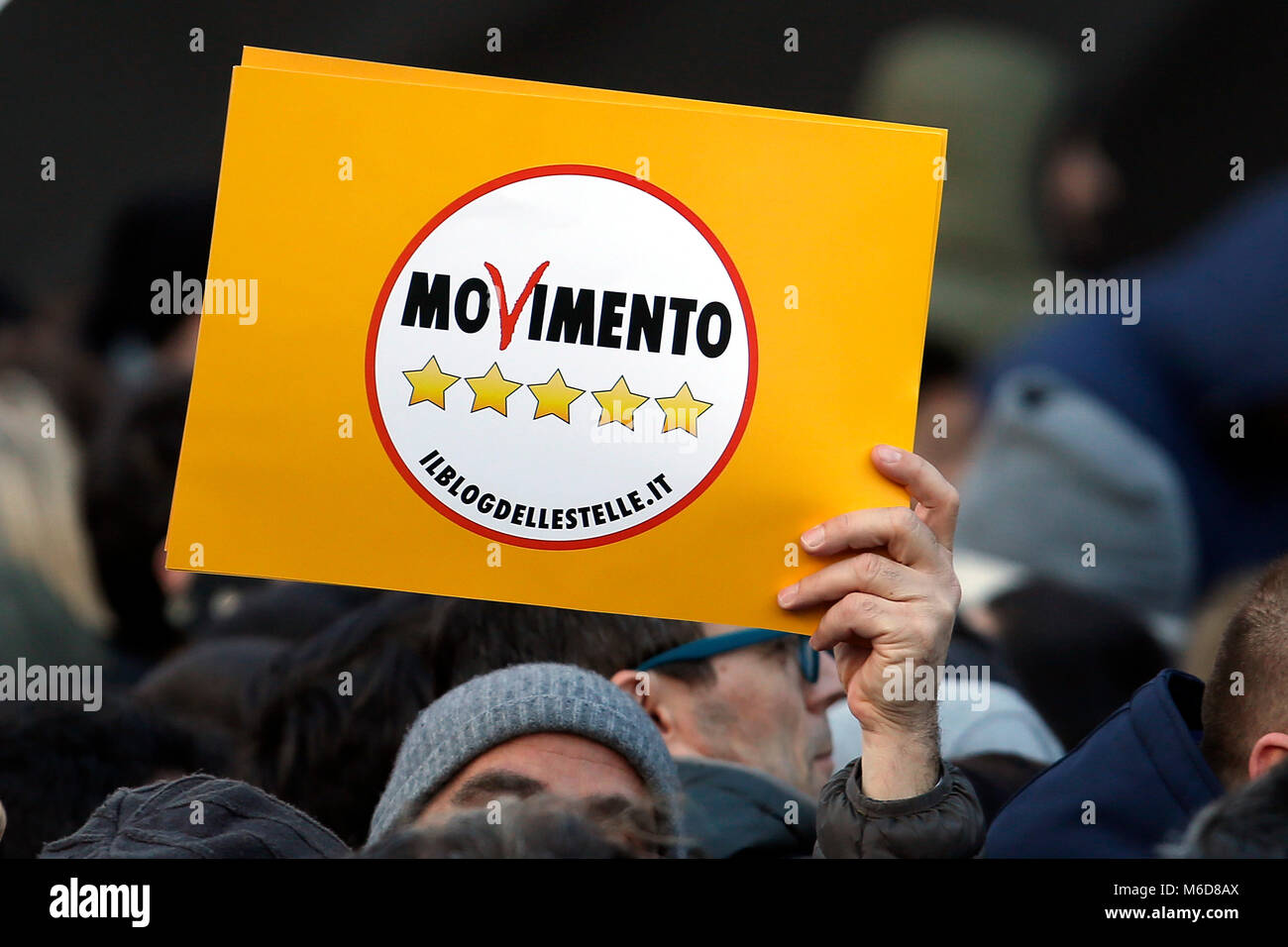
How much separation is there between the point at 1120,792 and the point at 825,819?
13.4 inches

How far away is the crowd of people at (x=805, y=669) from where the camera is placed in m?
1.83

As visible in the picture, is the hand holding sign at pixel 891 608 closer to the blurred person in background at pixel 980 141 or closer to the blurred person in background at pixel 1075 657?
the blurred person in background at pixel 1075 657

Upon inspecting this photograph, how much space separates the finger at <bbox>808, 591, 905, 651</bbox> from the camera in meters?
1.85

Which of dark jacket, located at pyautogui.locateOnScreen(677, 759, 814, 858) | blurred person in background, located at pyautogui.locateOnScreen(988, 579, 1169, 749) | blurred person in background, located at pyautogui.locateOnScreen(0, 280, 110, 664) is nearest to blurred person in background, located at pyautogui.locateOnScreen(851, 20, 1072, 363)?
blurred person in background, located at pyautogui.locateOnScreen(988, 579, 1169, 749)

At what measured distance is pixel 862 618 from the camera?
6.08 feet

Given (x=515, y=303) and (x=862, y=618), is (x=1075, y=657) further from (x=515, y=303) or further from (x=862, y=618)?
(x=515, y=303)

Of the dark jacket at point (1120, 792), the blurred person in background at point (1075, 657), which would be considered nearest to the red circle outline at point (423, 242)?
the dark jacket at point (1120, 792)

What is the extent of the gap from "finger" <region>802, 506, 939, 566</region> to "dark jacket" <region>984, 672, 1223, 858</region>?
12.6 inches

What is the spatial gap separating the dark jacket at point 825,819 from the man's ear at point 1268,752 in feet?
1.02

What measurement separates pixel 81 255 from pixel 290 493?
520 cm

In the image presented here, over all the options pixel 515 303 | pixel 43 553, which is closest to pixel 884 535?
pixel 515 303
